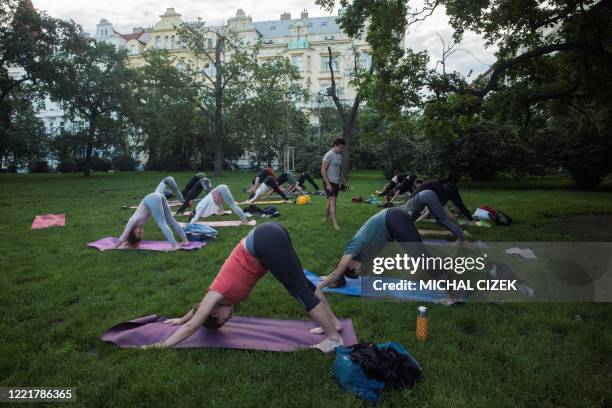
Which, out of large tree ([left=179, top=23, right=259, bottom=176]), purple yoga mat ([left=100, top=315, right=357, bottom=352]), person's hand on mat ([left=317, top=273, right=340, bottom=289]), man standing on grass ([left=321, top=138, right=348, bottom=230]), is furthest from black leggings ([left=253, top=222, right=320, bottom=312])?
large tree ([left=179, top=23, right=259, bottom=176])

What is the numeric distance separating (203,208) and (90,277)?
14.1 feet

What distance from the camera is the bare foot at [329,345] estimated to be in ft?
12.6

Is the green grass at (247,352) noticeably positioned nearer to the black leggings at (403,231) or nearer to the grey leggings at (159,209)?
the grey leggings at (159,209)

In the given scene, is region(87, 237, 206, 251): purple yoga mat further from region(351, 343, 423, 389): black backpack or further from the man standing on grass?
region(351, 343, 423, 389): black backpack

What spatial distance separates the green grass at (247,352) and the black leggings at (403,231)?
0.78m

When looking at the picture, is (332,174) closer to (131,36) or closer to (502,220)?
(502,220)

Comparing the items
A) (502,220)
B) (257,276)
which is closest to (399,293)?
(257,276)

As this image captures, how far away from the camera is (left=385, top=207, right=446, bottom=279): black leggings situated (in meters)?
4.75

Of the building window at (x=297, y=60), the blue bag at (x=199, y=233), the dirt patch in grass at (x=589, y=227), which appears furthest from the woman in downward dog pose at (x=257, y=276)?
the building window at (x=297, y=60)

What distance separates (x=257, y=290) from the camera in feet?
18.5

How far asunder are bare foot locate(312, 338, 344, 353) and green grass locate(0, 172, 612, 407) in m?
0.15

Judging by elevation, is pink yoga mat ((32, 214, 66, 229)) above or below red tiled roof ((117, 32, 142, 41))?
below

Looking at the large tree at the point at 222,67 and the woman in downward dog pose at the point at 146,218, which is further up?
the large tree at the point at 222,67

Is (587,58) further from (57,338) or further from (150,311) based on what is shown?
(57,338)
